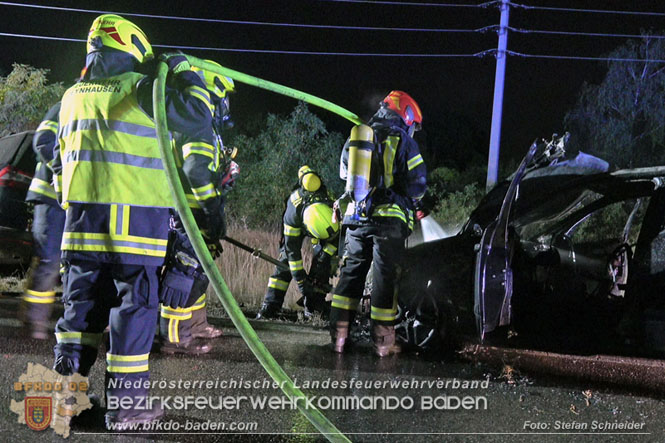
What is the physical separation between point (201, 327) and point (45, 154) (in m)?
1.83

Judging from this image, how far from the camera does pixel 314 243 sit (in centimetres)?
624

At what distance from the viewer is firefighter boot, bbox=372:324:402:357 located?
480cm

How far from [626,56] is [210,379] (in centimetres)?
1622

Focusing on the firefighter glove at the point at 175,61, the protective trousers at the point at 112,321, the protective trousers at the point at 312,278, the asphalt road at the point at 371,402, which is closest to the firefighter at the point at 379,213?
the asphalt road at the point at 371,402

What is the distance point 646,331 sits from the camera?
3.89 meters

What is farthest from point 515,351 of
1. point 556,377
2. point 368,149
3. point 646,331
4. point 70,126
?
point 70,126

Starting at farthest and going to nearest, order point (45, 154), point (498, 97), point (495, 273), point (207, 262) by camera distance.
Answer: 1. point (498, 97)
2. point (45, 154)
3. point (495, 273)
4. point (207, 262)

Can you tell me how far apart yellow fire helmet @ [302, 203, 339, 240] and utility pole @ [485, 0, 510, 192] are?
9.02m

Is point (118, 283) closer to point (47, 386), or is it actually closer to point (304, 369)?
point (47, 386)

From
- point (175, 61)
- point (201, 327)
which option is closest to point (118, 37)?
point (175, 61)

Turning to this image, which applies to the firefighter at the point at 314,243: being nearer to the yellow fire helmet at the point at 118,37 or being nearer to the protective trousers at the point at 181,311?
the protective trousers at the point at 181,311

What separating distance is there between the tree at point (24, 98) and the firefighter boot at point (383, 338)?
12205 millimetres

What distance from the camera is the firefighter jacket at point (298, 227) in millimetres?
5965

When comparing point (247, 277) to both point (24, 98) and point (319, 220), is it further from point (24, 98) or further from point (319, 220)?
point (24, 98)
